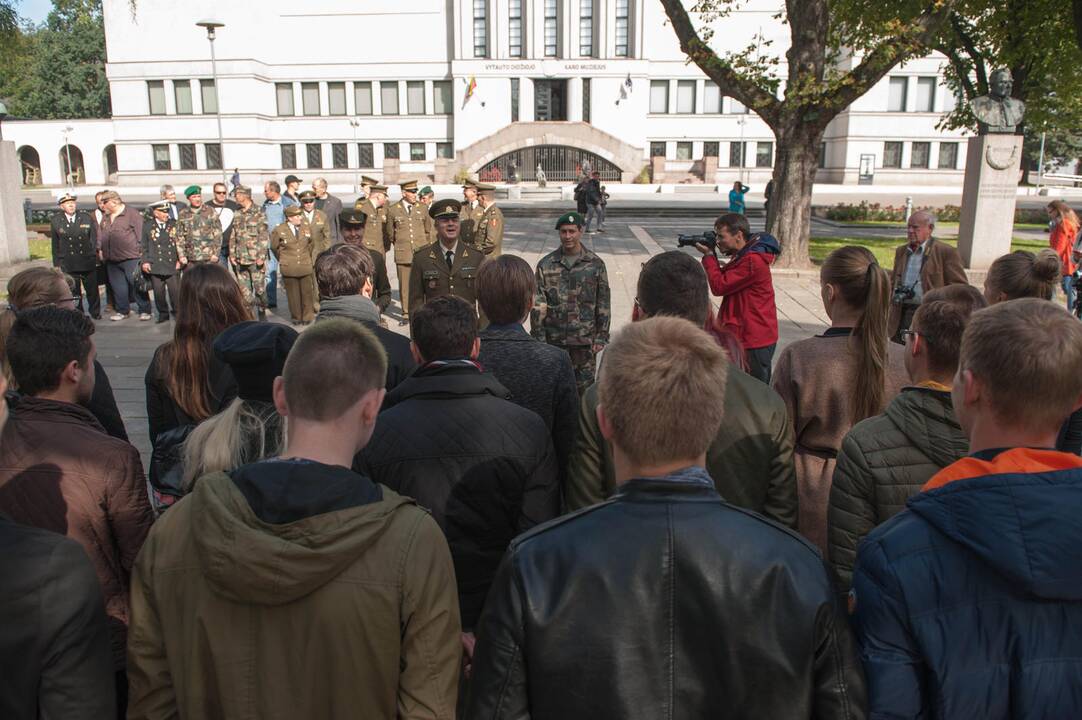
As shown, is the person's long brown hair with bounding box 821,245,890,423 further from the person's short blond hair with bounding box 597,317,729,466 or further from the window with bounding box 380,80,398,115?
the window with bounding box 380,80,398,115

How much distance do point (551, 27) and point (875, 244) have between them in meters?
41.8

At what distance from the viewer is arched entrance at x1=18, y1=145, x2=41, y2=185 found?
2598 inches

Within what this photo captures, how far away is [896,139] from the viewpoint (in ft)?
189

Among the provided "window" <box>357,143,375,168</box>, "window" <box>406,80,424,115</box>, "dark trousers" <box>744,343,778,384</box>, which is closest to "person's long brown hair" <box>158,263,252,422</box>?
"dark trousers" <box>744,343,778,384</box>

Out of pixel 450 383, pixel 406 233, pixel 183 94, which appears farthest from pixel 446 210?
pixel 183 94

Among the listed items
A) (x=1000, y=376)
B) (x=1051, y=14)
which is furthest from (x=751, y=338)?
(x=1051, y=14)

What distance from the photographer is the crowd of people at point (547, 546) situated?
1680 millimetres

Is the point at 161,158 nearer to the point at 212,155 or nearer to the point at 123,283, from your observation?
the point at 212,155

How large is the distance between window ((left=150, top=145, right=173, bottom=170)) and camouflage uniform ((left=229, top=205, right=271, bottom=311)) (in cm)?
5255

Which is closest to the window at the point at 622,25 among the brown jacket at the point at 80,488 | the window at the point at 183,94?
the window at the point at 183,94

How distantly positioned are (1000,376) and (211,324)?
327 centimetres

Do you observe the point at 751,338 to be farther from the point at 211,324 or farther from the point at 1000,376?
the point at 1000,376

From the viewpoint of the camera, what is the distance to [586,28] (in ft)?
191

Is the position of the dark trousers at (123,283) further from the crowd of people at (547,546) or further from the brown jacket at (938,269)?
the crowd of people at (547,546)
